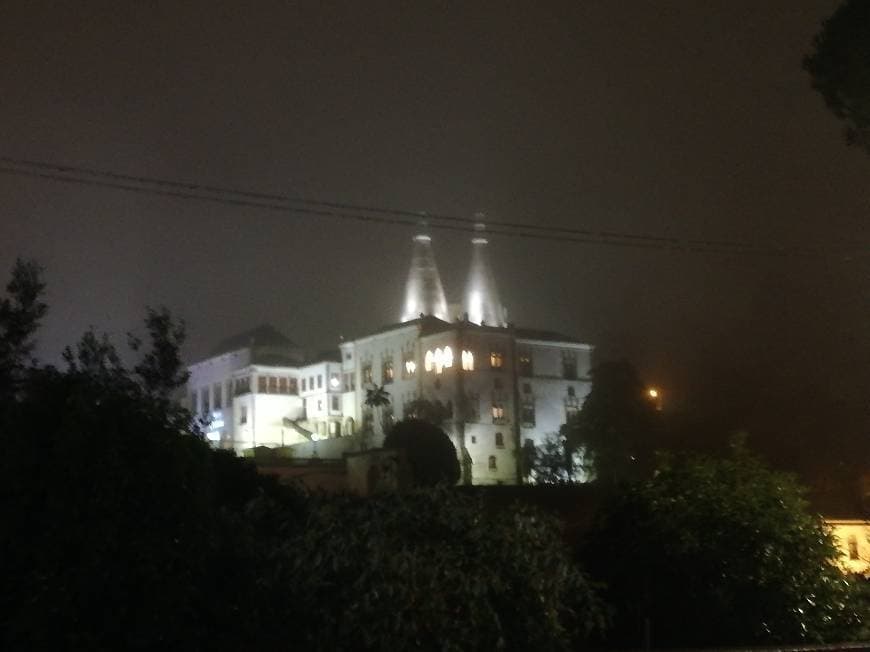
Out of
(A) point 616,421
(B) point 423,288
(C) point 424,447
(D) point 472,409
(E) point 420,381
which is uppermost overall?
(B) point 423,288

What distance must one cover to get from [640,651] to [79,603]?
8124mm

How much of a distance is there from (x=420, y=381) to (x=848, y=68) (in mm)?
75679

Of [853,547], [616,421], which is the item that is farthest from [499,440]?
[853,547]

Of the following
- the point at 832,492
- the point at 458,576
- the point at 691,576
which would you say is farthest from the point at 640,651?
the point at 832,492

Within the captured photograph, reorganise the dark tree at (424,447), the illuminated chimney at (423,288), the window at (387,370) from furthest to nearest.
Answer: the illuminated chimney at (423,288), the window at (387,370), the dark tree at (424,447)

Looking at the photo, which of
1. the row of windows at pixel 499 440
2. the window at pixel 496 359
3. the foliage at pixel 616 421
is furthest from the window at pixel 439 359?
the foliage at pixel 616 421

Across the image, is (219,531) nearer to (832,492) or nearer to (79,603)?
(79,603)

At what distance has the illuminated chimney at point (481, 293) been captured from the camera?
11181cm

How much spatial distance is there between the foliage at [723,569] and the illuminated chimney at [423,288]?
91.1 m

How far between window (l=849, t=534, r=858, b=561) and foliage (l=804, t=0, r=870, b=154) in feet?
30.6

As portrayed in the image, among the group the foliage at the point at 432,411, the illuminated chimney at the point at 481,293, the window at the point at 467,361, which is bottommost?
the foliage at the point at 432,411

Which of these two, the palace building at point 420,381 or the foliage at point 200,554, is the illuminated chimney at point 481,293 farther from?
the foliage at point 200,554

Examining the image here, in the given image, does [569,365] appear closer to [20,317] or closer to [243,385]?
[243,385]

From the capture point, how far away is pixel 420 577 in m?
12.5
